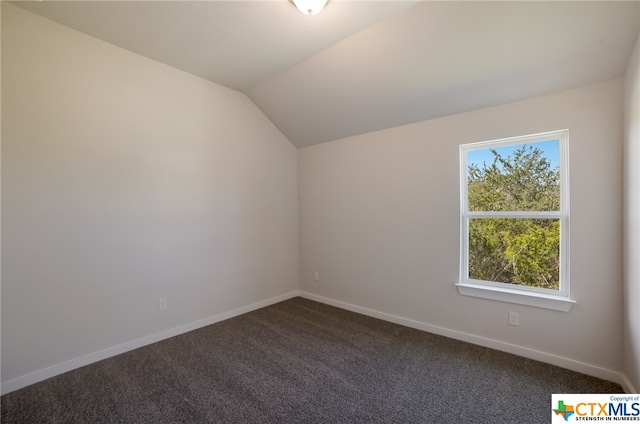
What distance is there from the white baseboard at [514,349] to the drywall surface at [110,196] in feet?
5.74

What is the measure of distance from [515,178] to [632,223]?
2.90 feet

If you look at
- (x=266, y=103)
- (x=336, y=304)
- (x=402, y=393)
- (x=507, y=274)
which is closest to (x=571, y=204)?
(x=507, y=274)

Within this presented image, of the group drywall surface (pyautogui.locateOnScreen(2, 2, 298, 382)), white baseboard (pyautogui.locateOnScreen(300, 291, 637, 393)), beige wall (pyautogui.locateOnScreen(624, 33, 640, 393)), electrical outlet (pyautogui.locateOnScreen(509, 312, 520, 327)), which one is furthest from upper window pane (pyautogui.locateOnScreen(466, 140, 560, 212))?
drywall surface (pyautogui.locateOnScreen(2, 2, 298, 382))

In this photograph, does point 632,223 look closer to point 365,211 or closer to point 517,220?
point 517,220

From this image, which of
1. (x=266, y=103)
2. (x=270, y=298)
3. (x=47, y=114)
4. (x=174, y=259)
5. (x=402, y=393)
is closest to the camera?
(x=402, y=393)

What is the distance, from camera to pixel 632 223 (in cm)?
179

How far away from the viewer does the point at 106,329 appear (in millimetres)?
2424

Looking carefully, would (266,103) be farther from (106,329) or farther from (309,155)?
(106,329)

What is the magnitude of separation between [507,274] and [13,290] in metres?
4.08

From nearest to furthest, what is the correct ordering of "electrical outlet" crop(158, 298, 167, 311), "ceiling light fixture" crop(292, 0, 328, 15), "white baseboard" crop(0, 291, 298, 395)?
"ceiling light fixture" crop(292, 0, 328, 15) → "white baseboard" crop(0, 291, 298, 395) → "electrical outlet" crop(158, 298, 167, 311)

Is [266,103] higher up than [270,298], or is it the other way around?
[266,103]

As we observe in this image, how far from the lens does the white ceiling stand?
1.83 m

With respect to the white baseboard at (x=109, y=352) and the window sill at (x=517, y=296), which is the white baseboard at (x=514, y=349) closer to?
the window sill at (x=517, y=296)

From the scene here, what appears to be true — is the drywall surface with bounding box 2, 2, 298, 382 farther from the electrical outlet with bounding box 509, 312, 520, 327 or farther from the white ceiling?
the electrical outlet with bounding box 509, 312, 520, 327
